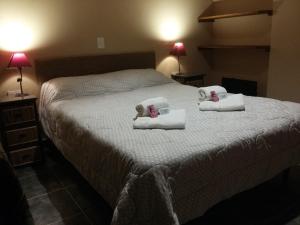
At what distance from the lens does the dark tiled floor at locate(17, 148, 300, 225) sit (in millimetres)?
1882

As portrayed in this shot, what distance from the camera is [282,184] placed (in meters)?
2.27

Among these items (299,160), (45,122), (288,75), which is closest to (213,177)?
(299,160)

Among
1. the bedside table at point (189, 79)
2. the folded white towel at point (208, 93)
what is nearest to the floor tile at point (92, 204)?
the folded white towel at point (208, 93)

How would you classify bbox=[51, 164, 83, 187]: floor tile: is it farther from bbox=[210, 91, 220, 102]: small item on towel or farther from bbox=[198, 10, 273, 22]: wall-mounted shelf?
bbox=[198, 10, 273, 22]: wall-mounted shelf

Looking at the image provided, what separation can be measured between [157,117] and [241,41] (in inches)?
108

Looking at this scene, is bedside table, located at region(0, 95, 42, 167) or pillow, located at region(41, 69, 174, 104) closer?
bedside table, located at region(0, 95, 42, 167)

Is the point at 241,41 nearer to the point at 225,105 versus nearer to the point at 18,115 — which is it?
the point at 225,105

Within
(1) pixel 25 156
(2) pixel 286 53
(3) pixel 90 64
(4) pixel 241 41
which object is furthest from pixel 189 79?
(1) pixel 25 156

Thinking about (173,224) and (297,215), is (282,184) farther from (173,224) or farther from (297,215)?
(173,224)

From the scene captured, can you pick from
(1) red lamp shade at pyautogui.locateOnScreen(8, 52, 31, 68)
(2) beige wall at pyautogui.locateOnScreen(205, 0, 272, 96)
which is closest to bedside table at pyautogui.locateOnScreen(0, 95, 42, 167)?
(1) red lamp shade at pyautogui.locateOnScreen(8, 52, 31, 68)

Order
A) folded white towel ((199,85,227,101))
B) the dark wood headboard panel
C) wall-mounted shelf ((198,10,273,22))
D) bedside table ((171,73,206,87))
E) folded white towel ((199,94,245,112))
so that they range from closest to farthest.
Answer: folded white towel ((199,94,245,112)) → folded white towel ((199,85,227,101)) → the dark wood headboard panel → wall-mounted shelf ((198,10,273,22)) → bedside table ((171,73,206,87))

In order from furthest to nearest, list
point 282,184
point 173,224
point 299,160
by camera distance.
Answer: point 282,184
point 299,160
point 173,224

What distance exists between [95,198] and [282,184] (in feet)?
5.04

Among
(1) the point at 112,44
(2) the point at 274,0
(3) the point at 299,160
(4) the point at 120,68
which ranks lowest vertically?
(3) the point at 299,160
